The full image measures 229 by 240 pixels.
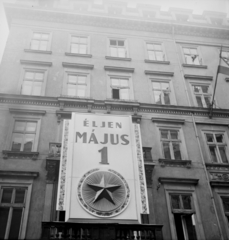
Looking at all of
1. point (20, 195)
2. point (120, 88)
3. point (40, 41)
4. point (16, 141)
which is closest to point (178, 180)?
point (120, 88)

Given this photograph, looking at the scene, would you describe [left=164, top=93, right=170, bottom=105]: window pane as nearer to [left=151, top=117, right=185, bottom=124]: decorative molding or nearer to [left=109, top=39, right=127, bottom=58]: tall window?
[left=151, top=117, right=185, bottom=124]: decorative molding

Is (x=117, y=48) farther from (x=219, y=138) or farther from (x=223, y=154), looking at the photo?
(x=223, y=154)

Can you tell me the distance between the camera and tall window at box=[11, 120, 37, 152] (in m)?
14.7

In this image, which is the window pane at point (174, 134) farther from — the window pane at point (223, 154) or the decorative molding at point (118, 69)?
the decorative molding at point (118, 69)

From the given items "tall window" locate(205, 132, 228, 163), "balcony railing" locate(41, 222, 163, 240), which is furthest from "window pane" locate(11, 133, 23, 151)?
"tall window" locate(205, 132, 228, 163)

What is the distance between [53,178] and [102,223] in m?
3.59

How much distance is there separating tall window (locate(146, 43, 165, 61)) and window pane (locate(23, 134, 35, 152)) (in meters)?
10.6

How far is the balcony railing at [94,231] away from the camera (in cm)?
1099

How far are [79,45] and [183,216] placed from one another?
13.5 meters

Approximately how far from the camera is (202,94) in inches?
750

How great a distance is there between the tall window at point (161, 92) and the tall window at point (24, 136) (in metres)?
7.85

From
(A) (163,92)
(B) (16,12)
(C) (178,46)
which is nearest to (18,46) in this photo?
(B) (16,12)

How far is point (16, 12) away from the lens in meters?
20.7

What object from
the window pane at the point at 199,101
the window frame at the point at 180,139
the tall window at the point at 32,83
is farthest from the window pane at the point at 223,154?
the tall window at the point at 32,83
